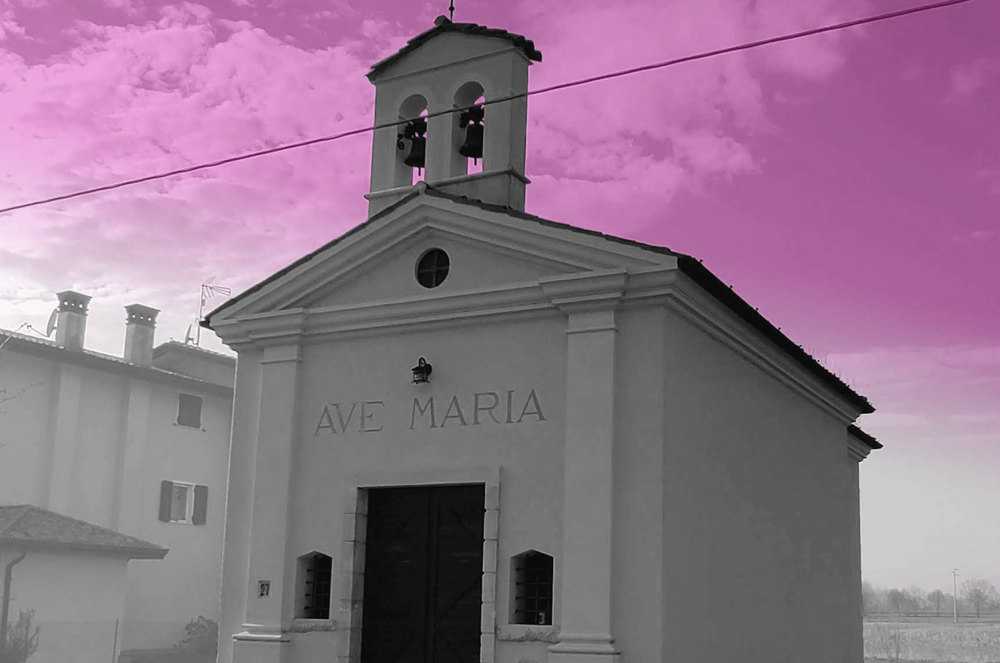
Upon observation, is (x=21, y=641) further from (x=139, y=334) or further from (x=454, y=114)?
(x=454, y=114)

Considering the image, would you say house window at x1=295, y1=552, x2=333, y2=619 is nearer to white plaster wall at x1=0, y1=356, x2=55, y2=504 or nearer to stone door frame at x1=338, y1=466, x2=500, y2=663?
stone door frame at x1=338, y1=466, x2=500, y2=663

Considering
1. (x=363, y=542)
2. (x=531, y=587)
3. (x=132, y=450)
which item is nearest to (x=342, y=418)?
(x=363, y=542)

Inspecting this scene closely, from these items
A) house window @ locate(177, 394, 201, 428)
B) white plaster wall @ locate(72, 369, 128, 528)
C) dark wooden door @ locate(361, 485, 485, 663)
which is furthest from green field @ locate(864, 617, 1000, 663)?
dark wooden door @ locate(361, 485, 485, 663)

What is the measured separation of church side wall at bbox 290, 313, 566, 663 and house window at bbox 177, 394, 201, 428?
63.8 feet

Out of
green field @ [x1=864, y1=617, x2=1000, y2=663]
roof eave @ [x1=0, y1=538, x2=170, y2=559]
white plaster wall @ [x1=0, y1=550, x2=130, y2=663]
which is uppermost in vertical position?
roof eave @ [x1=0, y1=538, x2=170, y2=559]

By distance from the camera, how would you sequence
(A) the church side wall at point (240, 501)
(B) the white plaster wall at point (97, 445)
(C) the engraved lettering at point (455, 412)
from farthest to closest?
(B) the white plaster wall at point (97, 445), (A) the church side wall at point (240, 501), (C) the engraved lettering at point (455, 412)

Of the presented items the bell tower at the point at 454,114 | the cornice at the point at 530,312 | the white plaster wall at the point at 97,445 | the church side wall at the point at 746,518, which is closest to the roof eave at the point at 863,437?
the church side wall at the point at 746,518

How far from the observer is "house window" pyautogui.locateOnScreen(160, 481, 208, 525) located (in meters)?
31.1

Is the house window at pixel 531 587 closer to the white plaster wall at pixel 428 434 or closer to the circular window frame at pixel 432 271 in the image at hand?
the white plaster wall at pixel 428 434

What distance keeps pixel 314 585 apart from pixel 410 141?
543 centimetres

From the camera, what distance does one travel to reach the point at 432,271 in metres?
13.1

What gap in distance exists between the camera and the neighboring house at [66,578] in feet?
80.1

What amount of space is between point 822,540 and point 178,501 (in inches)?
792

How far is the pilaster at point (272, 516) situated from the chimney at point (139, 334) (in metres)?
19.2
